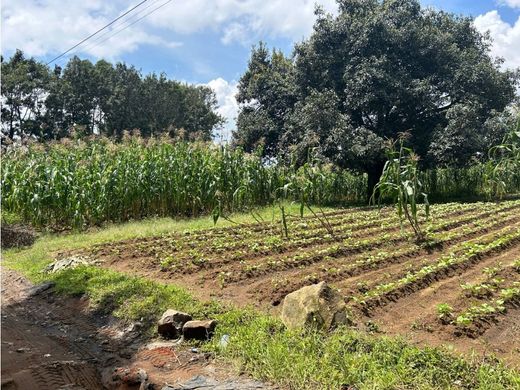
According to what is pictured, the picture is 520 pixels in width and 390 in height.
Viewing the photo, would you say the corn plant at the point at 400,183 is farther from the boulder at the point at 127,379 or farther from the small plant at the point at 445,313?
the boulder at the point at 127,379

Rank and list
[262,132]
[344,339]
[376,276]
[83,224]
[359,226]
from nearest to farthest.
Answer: [344,339]
[376,276]
[359,226]
[83,224]
[262,132]

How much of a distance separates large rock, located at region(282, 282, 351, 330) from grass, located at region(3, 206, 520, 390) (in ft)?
0.34

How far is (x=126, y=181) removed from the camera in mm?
10438

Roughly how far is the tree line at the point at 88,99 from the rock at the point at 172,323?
2542 centimetres

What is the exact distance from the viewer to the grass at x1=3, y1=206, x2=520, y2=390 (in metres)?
2.93

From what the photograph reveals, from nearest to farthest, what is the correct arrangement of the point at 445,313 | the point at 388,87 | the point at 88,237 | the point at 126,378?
1. the point at 126,378
2. the point at 445,313
3. the point at 88,237
4. the point at 388,87

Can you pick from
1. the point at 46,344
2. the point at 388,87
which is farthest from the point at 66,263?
the point at 388,87

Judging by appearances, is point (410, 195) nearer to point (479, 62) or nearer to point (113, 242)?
point (113, 242)

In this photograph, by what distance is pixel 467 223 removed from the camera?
9406mm

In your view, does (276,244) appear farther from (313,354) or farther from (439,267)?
(313,354)

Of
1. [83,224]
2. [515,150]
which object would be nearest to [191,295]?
[515,150]

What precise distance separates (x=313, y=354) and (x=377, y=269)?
8.54 ft

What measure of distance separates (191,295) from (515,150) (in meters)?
4.64

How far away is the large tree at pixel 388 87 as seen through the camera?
49.1ft
